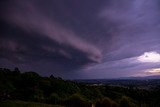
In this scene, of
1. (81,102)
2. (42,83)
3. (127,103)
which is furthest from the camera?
(42,83)

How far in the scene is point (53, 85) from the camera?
74.5 meters

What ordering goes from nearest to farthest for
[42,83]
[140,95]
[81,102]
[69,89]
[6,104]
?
1. [6,104]
2. [81,102]
3. [42,83]
4. [69,89]
5. [140,95]

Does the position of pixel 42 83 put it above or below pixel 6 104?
above

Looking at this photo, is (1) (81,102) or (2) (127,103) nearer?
(1) (81,102)

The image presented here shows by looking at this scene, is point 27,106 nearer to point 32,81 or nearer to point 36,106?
point 36,106

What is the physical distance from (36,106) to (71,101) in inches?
276

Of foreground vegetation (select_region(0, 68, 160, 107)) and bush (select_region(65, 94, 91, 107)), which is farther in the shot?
foreground vegetation (select_region(0, 68, 160, 107))

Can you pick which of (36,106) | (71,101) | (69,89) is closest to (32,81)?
(69,89)

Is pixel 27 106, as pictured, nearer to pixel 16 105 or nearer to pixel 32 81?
pixel 16 105

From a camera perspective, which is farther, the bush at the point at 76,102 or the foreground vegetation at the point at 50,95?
the foreground vegetation at the point at 50,95

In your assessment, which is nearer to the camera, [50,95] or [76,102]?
[76,102]

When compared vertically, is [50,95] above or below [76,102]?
above

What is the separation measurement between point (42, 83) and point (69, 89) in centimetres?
924

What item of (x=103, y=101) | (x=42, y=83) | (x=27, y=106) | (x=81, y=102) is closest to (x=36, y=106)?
(x=27, y=106)
